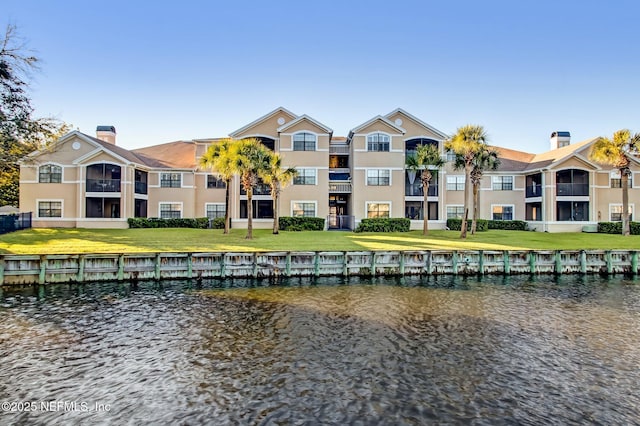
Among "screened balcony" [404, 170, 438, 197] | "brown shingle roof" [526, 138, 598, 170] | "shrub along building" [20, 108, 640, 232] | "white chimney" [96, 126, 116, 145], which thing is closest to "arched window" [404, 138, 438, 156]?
"shrub along building" [20, 108, 640, 232]

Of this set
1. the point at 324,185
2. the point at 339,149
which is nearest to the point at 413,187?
the point at 324,185

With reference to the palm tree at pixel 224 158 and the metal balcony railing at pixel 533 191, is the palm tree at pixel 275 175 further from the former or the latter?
the metal balcony railing at pixel 533 191

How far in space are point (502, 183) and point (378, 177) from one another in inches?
591

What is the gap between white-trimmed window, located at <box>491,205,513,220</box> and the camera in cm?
4509

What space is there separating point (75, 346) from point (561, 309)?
17292mm

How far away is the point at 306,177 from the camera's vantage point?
4088cm

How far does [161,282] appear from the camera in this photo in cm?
2119

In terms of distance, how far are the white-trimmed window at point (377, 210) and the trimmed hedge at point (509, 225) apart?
11704 millimetres

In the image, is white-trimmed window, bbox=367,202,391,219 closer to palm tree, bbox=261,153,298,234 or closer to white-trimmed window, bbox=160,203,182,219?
palm tree, bbox=261,153,298,234

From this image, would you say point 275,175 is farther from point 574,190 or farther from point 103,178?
point 574,190

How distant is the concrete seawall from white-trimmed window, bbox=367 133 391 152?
19146 millimetres

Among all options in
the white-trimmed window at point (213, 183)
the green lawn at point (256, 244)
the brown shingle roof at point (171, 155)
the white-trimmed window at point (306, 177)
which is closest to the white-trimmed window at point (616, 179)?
the green lawn at point (256, 244)

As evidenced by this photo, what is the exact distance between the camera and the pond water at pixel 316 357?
857cm

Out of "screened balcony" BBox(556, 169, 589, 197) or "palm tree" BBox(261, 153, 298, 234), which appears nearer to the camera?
"palm tree" BBox(261, 153, 298, 234)
